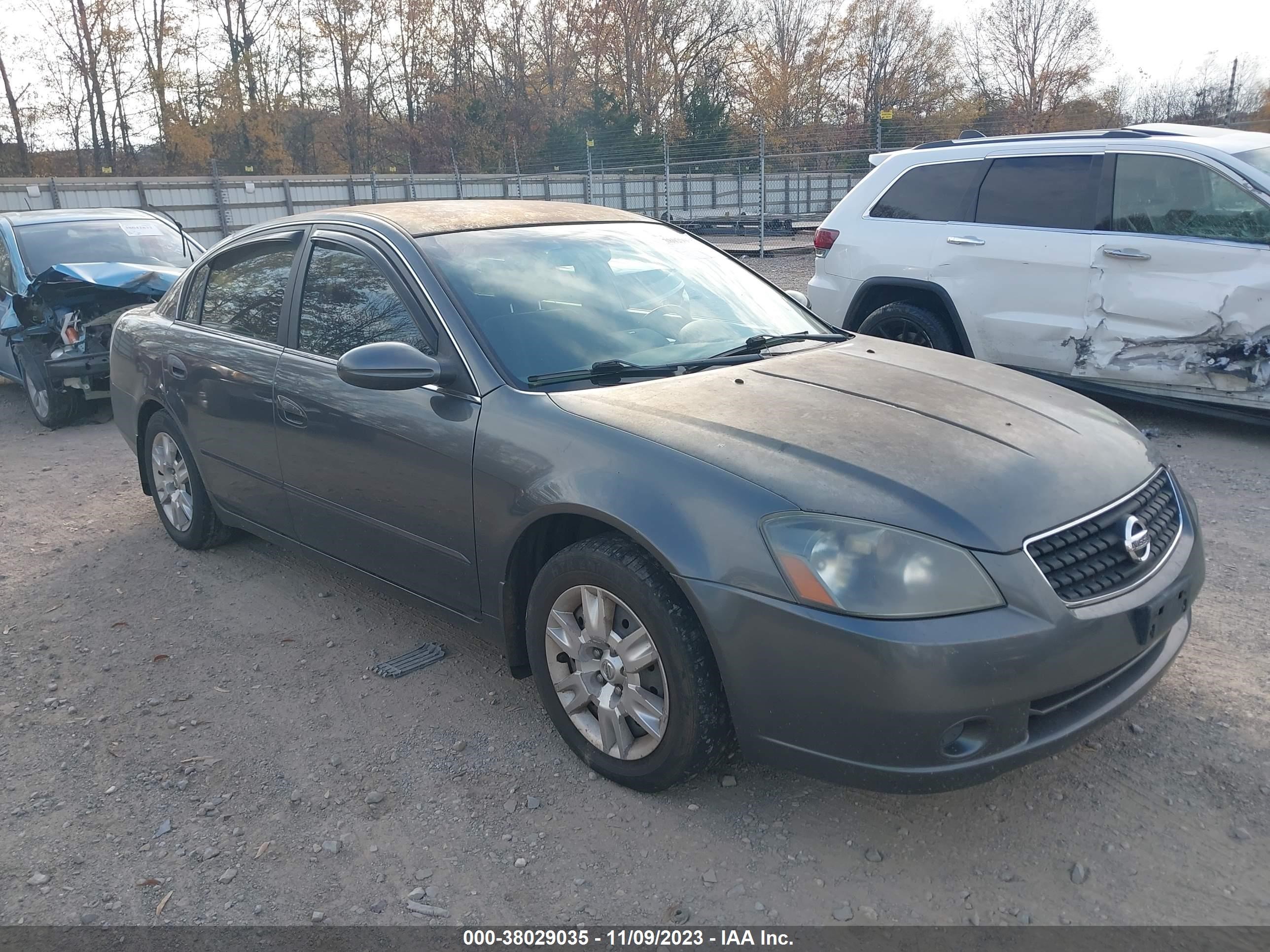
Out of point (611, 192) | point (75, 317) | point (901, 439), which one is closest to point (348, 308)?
point (901, 439)

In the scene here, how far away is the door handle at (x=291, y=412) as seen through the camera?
3830mm

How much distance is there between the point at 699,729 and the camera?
264 cm

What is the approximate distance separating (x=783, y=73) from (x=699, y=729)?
5171 cm

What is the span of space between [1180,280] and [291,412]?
5157 millimetres

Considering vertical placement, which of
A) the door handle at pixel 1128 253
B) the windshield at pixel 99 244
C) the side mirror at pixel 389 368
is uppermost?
the windshield at pixel 99 244

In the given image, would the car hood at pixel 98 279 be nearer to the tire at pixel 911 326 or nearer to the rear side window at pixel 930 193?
the tire at pixel 911 326

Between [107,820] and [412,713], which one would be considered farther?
[412,713]

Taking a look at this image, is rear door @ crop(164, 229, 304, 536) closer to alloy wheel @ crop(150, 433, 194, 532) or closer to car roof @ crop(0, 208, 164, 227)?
alloy wheel @ crop(150, 433, 194, 532)

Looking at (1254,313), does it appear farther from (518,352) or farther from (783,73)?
(783,73)

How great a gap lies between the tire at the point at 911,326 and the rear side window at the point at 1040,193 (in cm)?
73

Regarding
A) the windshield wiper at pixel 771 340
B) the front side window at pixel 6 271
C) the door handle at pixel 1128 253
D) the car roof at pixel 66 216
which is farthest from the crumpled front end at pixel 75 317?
the door handle at pixel 1128 253

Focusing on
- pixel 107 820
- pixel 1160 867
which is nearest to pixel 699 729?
pixel 1160 867

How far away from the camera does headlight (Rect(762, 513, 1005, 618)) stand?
7.70 ft

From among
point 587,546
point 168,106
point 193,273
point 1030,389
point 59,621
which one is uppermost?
point 168,106
